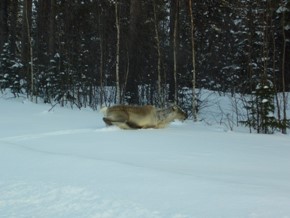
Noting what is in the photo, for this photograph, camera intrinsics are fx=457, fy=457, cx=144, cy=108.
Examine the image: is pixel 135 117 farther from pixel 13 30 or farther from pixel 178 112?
pixel 13 30

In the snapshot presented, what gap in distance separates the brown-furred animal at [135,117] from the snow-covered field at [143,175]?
667 millimetres

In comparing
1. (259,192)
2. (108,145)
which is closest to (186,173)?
(259,192)

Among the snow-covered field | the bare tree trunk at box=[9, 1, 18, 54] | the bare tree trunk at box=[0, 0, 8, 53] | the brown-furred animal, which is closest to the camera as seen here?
the snow-covered field

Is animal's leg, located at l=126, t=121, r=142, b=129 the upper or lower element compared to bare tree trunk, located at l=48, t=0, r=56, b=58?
lower

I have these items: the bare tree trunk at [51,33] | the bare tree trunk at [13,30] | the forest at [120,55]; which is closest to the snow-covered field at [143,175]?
the forest at [120,55]

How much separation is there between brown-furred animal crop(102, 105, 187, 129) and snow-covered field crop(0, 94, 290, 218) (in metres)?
0.67

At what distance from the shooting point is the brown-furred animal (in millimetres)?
8406

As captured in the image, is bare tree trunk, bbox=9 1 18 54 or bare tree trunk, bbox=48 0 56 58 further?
bare tree trunk, bbox=9 1 18 54

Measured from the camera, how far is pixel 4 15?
23594 millimetres

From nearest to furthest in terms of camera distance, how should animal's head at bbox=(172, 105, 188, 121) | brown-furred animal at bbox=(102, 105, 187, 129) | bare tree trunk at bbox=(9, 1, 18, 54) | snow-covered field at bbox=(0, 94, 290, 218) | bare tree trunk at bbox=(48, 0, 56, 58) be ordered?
snow-covered field at bbox=(0, 94, 290, 218) → brown-furred animal at bbox=(102, 105, 187, 129) → animal's head at bbox=(172, 105, 188, 121) → bare tree trunk at bbox=(48, 0, 56, 58) → bare tree trunk at bbox=(9, 1, 18, 54)

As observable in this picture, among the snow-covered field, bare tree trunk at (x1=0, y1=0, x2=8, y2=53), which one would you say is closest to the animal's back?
the snow-covered field

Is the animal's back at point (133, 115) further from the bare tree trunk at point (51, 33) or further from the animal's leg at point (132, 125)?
the bare tree trunk at point (51, 33)

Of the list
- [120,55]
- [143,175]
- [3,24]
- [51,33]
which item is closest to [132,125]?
[143,175]

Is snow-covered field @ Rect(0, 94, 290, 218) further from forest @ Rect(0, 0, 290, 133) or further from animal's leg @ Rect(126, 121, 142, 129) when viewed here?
forest @ Rect(0, 0, 290, 133)
